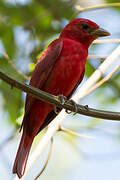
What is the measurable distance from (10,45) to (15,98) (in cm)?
82

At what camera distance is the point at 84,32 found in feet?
15.2

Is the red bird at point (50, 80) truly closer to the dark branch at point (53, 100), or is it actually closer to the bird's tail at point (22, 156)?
the bird's tail at point (22, 156)

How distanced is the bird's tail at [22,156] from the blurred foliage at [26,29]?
1.07 meters

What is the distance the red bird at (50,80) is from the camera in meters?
4.06

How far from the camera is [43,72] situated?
13.4ft

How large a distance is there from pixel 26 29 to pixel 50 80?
2289 mm

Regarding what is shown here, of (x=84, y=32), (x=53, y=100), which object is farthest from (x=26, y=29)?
(x=53, y=100)

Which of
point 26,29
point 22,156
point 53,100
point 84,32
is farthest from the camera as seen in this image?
point 26,29

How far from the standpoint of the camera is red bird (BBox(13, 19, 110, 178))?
4.06 metres

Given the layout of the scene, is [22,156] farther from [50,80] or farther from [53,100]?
[53,100]

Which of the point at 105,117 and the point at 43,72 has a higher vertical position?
the point at 43,72

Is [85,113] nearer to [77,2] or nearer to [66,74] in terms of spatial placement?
[66,74]

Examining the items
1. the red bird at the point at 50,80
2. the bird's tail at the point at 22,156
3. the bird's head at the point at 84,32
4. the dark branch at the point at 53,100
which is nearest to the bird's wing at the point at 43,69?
the red bird at the point at 50,80

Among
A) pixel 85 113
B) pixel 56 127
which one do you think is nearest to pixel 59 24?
pixel 56 127
